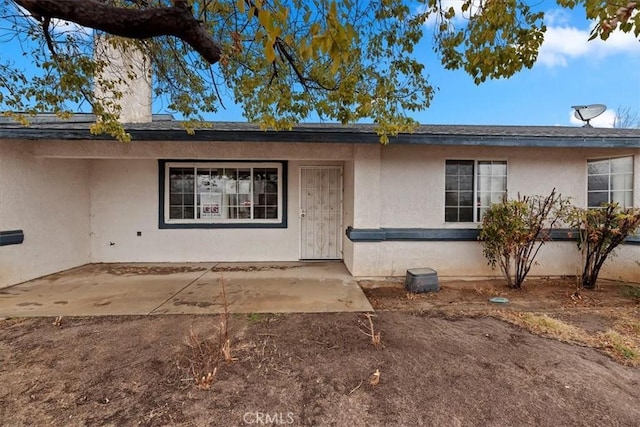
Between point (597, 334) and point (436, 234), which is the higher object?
point (436, 234)

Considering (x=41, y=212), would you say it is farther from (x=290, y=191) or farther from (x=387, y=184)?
(x=387, y=184)

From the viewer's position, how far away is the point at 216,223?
741cm

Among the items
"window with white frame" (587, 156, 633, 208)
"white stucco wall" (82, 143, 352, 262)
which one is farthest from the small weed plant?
"window with white frame" (587, 156, 633, 208)

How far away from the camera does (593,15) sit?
2.53 m

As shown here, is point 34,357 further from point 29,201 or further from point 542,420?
point 542,420

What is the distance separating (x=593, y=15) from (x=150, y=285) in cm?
666

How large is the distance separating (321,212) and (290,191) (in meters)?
0.89

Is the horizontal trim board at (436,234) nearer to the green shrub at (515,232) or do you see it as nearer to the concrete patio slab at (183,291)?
the green shrub at (515,232)

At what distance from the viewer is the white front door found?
7457 mm

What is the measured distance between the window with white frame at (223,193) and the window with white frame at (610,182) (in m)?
6.43

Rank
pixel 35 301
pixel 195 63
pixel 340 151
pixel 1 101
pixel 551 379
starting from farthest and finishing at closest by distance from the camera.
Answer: pixel 340 151 → pixel 195 63 → pixel 35 301 → pixel 1 101 → pixel 551 379

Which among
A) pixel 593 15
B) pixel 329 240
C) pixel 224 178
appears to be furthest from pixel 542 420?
pixel 224 178

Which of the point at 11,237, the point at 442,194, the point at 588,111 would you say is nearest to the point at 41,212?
the point at 11,237

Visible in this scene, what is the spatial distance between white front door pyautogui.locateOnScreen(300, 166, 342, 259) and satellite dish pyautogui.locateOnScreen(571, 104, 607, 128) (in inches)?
256
